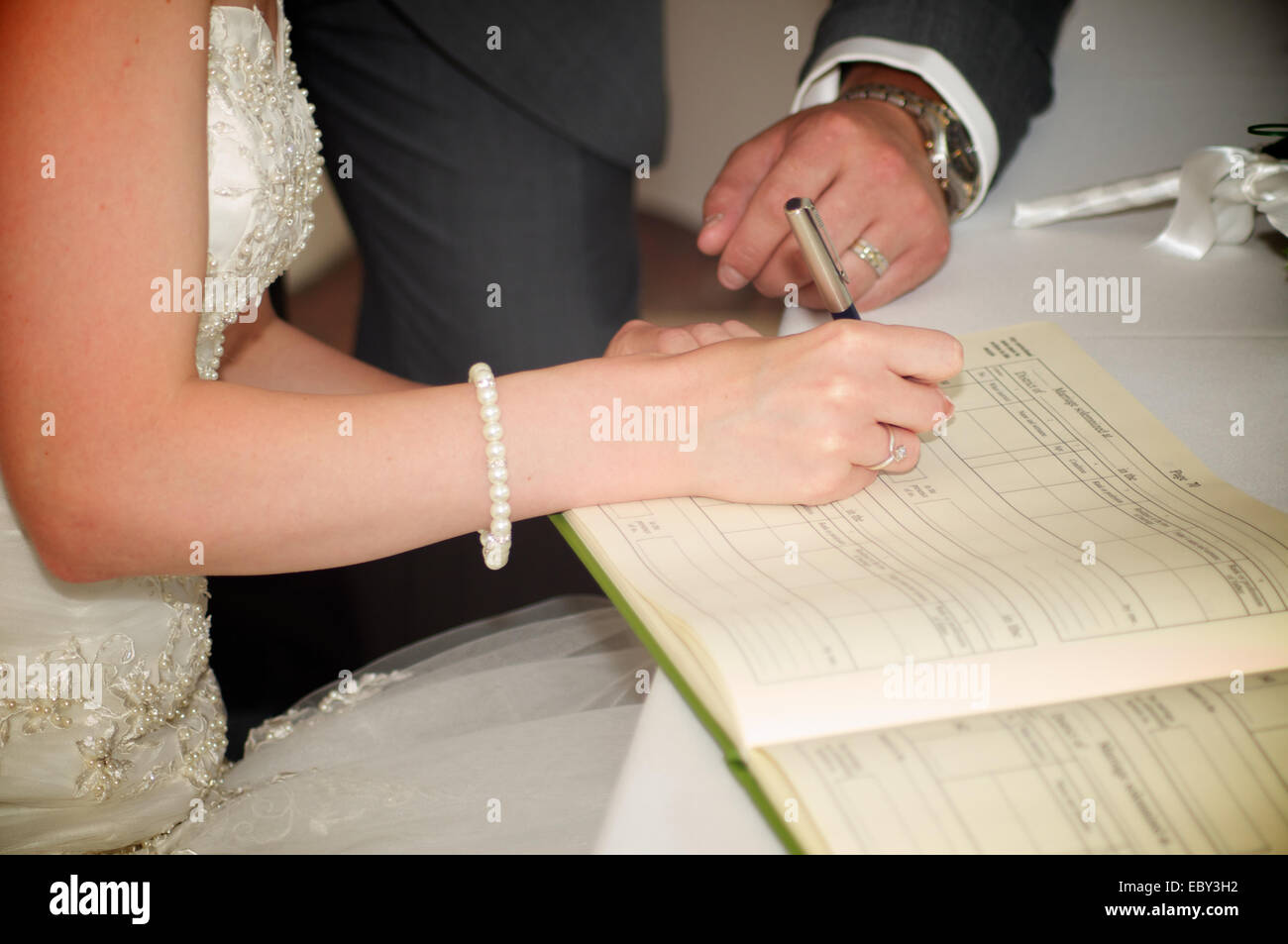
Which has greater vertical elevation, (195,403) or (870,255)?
(870,255)

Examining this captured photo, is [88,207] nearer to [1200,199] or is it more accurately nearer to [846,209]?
[846,209]

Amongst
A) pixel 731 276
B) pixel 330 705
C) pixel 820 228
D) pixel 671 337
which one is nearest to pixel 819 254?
pixel 820 228

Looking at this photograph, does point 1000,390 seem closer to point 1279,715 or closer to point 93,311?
point 1279,715

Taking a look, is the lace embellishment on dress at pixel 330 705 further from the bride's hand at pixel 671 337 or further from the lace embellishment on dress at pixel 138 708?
the bride's hand at pixel 671 337

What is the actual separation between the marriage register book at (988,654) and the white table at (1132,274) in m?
0.03

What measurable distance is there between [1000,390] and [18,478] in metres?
0.64

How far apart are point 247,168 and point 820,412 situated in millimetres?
449

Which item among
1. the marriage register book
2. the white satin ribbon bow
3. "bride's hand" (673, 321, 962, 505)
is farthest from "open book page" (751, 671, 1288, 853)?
the white satin ribbon bow

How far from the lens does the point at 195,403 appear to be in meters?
0.60

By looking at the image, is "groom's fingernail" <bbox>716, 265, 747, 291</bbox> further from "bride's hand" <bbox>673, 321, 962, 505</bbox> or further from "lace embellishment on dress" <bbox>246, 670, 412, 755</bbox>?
"lace embellishment on dress" <bbox>246, 670, 412, 755</bbox>

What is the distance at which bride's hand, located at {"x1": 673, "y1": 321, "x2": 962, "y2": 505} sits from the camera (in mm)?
595

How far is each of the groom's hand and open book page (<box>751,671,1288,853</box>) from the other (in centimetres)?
46

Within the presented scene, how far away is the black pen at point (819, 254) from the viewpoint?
627 millimetres

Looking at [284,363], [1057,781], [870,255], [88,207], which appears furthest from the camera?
[284,363]
